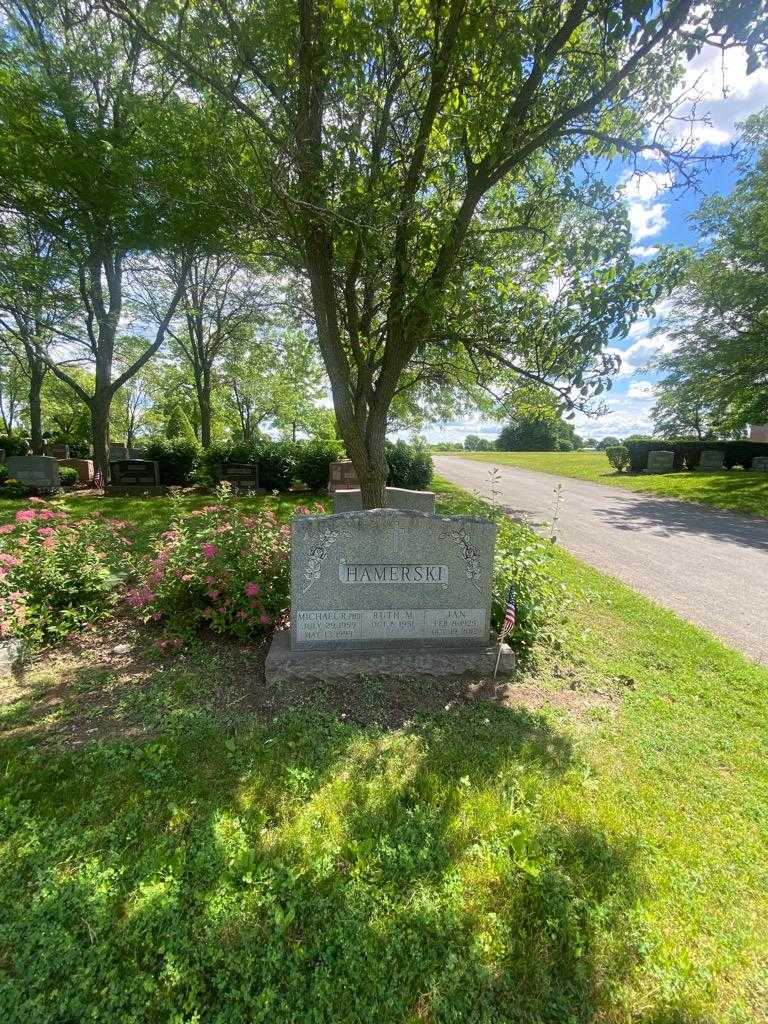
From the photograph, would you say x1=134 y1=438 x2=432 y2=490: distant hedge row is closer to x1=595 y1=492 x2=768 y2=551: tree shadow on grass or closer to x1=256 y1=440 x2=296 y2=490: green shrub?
x1=256 y1=440 x2=296 y2=490: green shrub

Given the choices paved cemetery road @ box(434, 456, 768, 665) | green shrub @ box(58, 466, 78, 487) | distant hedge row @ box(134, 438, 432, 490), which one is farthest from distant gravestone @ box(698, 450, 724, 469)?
green shrub @ box(58, 466, 78, 487)

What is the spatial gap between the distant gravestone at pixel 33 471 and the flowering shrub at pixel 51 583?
1084cm

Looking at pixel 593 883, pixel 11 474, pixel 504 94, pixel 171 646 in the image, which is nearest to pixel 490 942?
pixel 593 883

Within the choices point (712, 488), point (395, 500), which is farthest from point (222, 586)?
point (712, 488)

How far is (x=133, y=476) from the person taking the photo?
13180 millimetres

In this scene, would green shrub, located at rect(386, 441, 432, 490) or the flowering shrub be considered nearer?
the flowering shrub

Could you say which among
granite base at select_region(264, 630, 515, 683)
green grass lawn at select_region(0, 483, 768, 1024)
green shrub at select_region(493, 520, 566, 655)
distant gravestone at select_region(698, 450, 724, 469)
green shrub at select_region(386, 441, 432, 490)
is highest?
distant gravestone at select_region(698, 450, 724, 469)

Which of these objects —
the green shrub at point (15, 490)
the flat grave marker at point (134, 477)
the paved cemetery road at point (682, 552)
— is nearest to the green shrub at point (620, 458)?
the paved cemetery road at point (682, 552)

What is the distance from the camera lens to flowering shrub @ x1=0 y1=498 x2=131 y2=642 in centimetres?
373

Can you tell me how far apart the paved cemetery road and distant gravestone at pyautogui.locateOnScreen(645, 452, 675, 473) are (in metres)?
8.73

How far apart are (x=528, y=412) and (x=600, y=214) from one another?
2.34 m

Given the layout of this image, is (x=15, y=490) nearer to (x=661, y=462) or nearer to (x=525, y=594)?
(x=525, y=594)

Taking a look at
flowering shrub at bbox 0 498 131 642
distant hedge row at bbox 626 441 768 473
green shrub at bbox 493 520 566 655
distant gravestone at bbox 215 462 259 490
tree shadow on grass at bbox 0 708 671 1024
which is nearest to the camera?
tree shadow on grass at bbox 0 708 671 1024

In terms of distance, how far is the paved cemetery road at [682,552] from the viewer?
16.7ft
